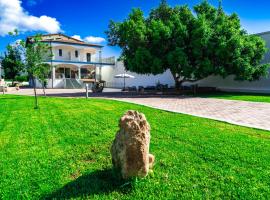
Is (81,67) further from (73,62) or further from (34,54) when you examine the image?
(34,54)

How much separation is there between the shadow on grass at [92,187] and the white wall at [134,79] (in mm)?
27303

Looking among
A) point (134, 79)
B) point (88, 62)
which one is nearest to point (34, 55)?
point (134, 79)

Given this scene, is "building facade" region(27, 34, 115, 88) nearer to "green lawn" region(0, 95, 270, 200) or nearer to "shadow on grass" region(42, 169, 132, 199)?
"green lawn" region(0, 95, 270, 200)

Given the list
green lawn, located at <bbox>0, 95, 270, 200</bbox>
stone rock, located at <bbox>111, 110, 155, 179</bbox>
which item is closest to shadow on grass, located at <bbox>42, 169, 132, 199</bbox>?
green lawn, located at <bbox>0, 95, 270, 200</bbox>

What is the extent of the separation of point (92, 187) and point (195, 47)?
17189 millimetres

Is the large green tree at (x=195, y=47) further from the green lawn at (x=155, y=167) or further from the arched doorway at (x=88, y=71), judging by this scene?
the arched doorway at (x=88, y=71)

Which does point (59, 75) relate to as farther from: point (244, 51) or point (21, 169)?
point (21, 169)

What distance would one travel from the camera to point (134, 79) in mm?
37156

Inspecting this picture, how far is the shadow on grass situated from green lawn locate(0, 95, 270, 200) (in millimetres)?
13

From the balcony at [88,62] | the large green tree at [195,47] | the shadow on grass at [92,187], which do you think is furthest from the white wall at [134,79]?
the shadow on grass at [92,187]

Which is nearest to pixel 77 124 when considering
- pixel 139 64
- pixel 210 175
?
pixel 210 175

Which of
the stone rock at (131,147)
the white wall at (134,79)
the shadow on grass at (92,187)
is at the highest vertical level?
the white wall at (134,79)

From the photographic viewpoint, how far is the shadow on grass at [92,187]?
3.62 meters

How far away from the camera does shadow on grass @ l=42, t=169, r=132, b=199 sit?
3.62 metres
